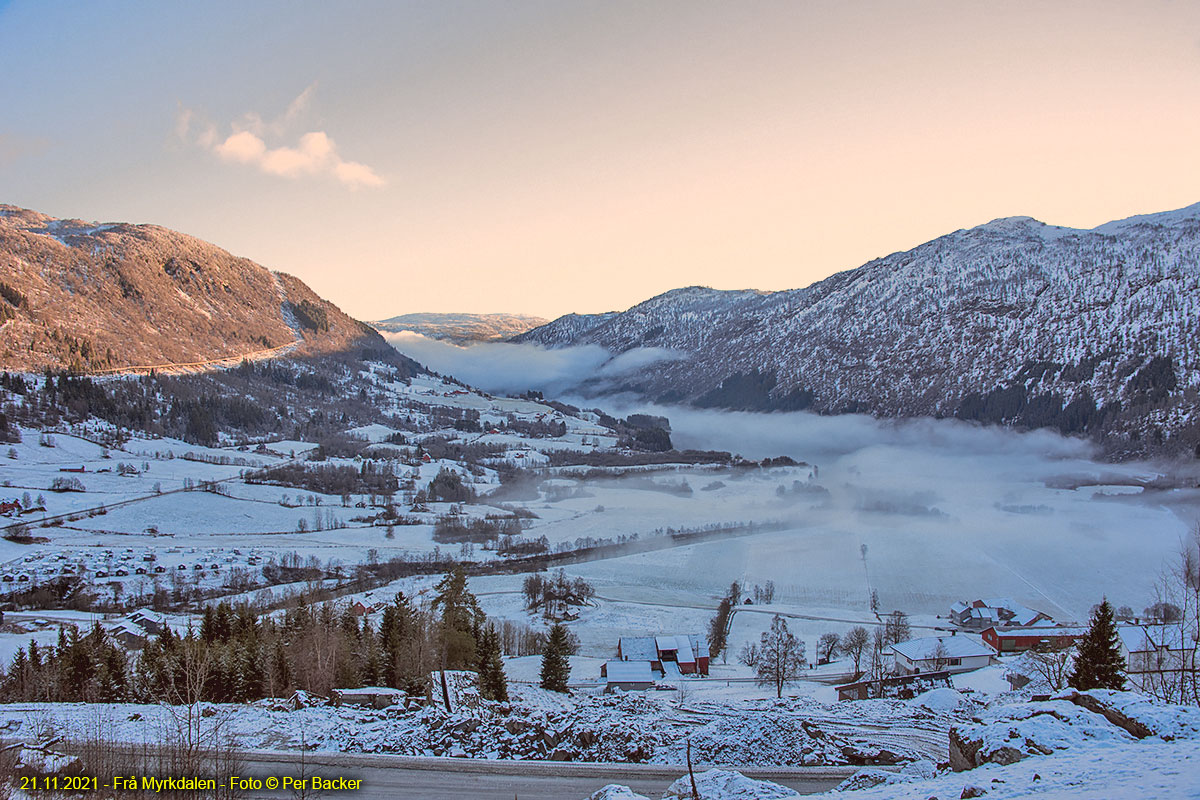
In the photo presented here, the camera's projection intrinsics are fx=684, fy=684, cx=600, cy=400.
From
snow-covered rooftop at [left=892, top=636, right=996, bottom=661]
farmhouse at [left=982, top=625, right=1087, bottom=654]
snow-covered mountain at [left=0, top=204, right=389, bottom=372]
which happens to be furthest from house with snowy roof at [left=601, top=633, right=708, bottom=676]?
snow-covered mountain at [left=0, top=204, right=389, bottom=372]

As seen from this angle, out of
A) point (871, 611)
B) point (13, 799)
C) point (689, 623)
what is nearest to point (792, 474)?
point (871, 611)

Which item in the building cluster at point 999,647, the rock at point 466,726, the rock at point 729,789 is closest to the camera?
the rock at point 729,789

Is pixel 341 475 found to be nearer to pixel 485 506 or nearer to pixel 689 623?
pixel 485 506

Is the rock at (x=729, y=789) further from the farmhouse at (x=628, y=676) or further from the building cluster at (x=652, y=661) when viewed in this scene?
the building cluster at (x=652, y=661)

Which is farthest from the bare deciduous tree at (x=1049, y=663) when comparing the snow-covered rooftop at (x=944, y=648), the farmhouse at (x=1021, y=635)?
the farmhouse at (x=1021, y=635)

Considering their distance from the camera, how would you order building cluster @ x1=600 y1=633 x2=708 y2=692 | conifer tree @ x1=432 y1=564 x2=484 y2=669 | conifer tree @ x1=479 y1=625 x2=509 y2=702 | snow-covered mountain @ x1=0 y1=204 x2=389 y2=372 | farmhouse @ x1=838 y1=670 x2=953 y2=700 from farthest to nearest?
snow-covered mountain @ x1=0 y1=204 x2=389 y2=372 < building cluster @ x1=600 y1=633 x2=708 y2=692 < farmhouse @ x1=838 y1=670 x2=953 y2=700 < conifer tree @ x1=432 y1=564 x2=484 y2=669 < conifer tree @ x1=479 y1=625 x2=509 y2=702

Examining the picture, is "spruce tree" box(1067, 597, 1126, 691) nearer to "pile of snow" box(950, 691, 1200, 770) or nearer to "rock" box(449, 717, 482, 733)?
"pile of snow" box(950, 691, 1200, 770)
